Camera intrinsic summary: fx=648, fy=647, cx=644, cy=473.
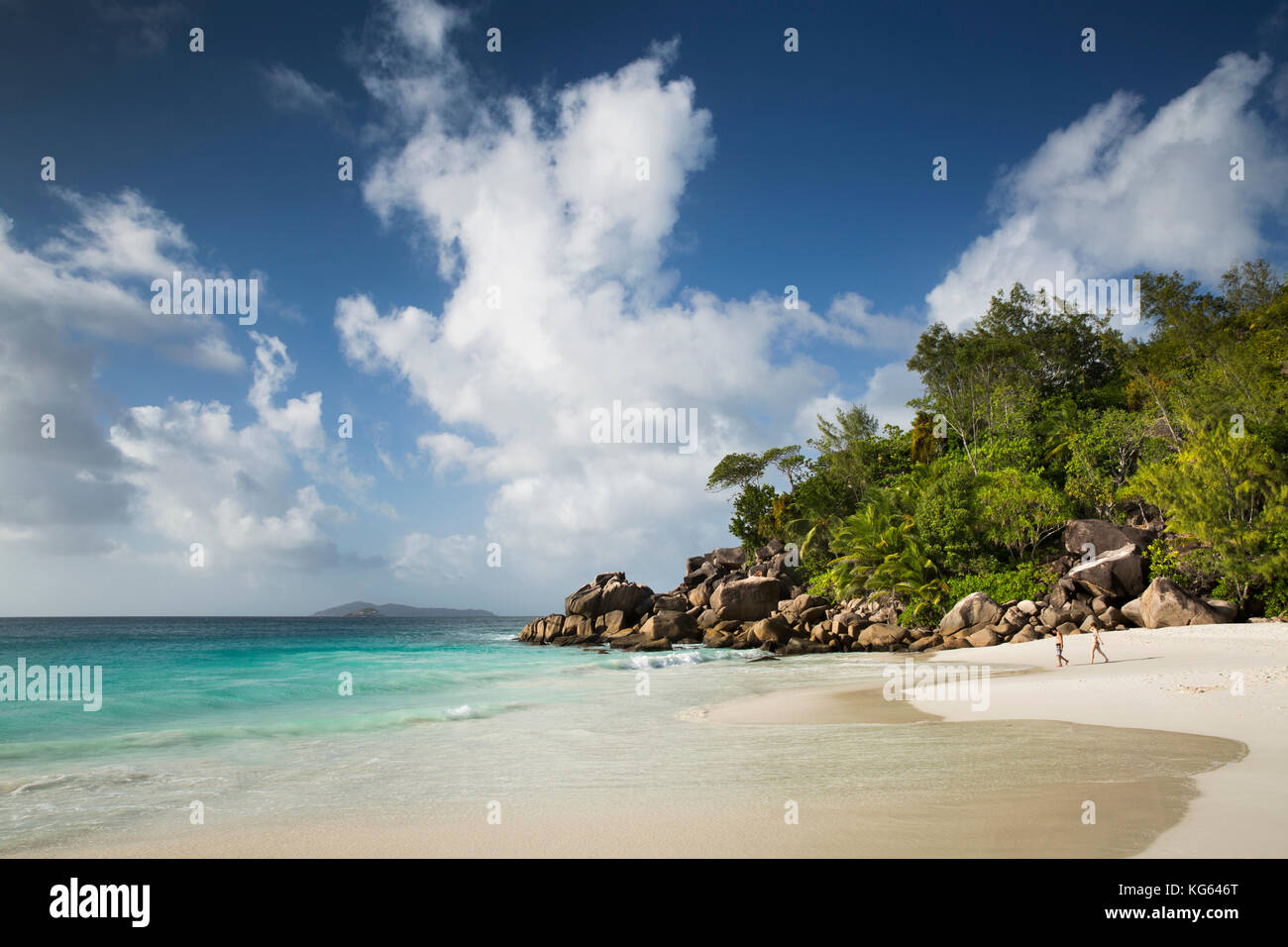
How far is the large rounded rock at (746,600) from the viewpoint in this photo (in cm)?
4103

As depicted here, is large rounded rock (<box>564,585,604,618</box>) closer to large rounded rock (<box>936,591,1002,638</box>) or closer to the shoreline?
large rounded rock (<box>936,591,1002,638</box>)

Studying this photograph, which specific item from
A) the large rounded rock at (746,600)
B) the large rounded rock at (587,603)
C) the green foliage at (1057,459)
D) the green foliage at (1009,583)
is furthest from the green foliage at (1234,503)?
the large rounded rock at (587,603)

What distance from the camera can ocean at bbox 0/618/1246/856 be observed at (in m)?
7.10

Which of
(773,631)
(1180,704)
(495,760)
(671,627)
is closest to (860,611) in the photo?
(773,631)

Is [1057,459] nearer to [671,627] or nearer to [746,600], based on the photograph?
[746,600]

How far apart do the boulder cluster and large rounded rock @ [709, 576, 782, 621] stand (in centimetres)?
6

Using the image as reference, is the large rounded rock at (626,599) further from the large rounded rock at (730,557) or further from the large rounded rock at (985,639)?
the large rounded rock at (985,639)

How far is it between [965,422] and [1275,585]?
2312cm

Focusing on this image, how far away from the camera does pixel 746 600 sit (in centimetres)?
4128

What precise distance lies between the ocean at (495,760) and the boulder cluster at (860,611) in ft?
37.0

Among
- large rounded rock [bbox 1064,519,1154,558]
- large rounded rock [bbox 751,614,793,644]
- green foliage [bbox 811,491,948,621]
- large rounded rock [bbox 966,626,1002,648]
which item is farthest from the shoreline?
large rounded rock [bbox 751,614,793,644]

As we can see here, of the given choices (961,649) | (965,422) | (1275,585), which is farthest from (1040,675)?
(965,422)

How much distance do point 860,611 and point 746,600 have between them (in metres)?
7.65
